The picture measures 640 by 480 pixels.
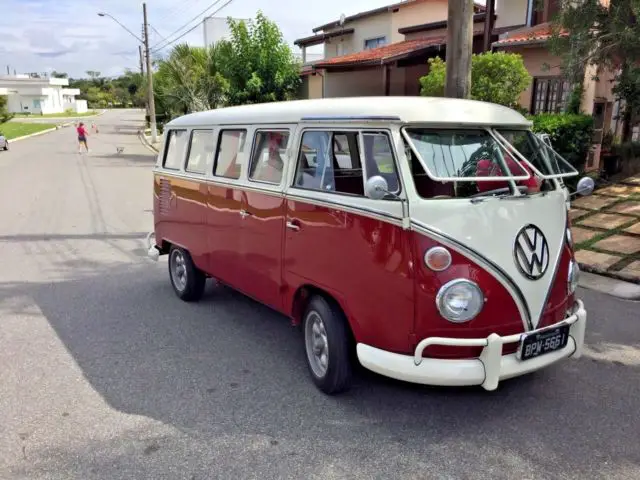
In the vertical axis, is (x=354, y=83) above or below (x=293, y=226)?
above

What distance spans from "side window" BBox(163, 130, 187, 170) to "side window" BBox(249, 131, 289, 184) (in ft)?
5.46

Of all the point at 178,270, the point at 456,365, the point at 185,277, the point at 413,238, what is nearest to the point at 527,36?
the point at 178,270

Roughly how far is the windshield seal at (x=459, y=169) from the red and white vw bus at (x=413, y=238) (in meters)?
0.01

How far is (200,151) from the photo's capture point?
586 cm

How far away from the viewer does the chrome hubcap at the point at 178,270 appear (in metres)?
6.30

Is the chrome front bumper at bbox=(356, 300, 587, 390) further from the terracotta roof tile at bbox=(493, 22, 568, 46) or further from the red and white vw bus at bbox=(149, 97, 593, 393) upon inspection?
the terracotta roof tile at bbox=(493, 22, 568, 46)

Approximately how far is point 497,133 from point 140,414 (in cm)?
328

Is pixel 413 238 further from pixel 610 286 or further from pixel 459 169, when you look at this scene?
pixel 610 286

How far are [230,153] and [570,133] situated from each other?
833 centimetres

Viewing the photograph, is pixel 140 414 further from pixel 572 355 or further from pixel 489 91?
pixel 489 91

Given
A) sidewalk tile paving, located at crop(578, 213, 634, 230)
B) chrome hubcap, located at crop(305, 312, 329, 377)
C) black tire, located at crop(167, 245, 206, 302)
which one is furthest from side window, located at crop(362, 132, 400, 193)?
Answer: sidewalk tile paving, located at crop(578, 213, 634, 230)

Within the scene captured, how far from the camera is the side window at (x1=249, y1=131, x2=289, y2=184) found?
4.53 meters

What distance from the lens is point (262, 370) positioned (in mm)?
4555

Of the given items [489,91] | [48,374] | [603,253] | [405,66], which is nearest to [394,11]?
[405,66]
